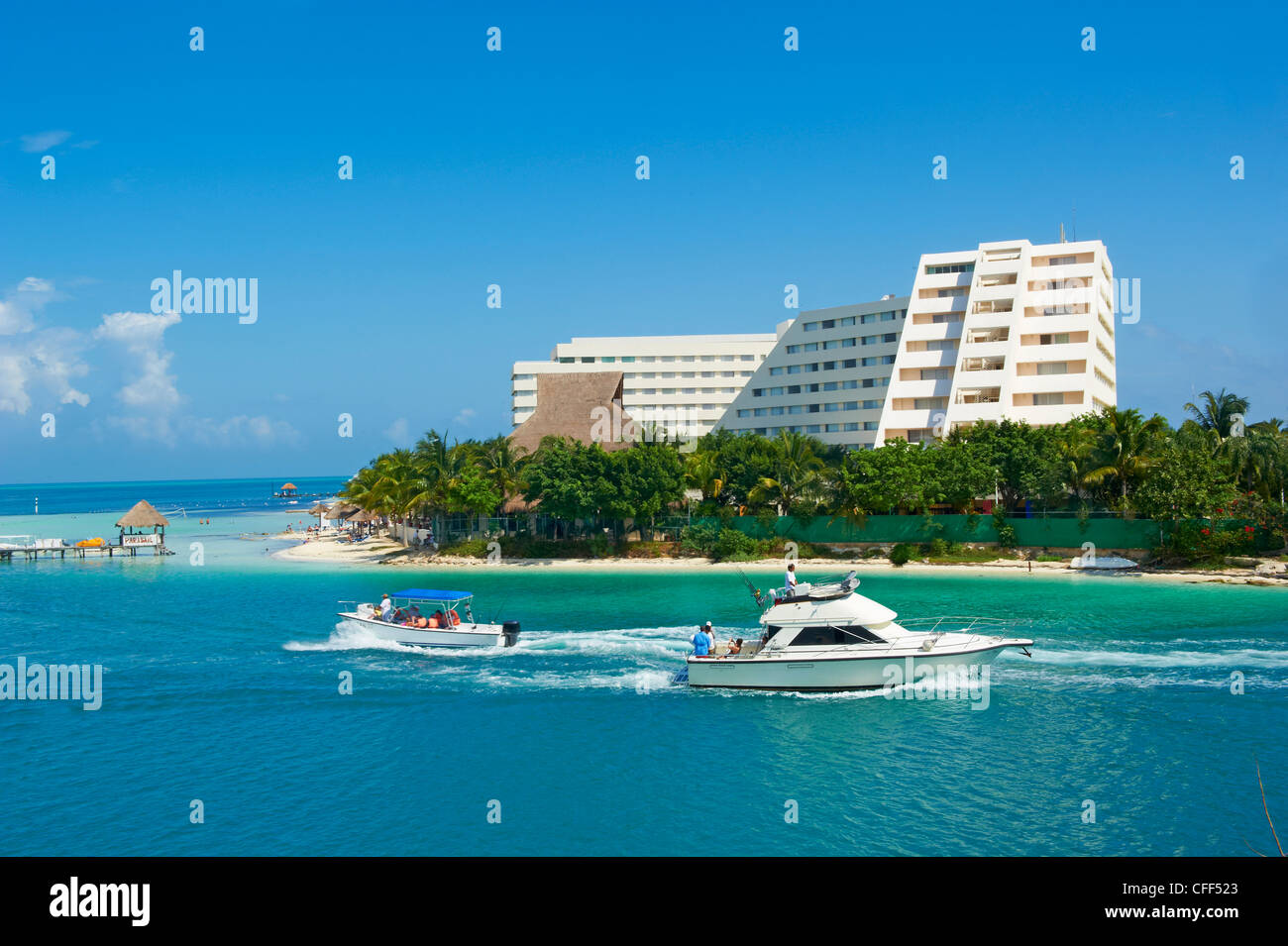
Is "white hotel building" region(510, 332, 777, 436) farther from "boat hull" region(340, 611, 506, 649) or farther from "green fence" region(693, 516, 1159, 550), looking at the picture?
"boat hull" region(340, 611, 506, 649)

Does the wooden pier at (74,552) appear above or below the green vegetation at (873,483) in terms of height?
below

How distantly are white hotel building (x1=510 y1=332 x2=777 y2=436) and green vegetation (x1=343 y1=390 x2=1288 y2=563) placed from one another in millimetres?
Answer: 44206

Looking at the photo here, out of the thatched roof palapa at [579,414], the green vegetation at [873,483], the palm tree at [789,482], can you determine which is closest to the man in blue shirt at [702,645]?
the green vegetation at [873,483]

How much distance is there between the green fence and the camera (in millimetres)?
55781

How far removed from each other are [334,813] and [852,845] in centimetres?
1079

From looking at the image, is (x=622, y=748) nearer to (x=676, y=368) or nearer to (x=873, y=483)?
(x=873, y=483)

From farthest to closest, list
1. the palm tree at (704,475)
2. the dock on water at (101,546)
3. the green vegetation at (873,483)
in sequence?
the dock on water at (101,546) → the palm tree at (704,475) → the green vegetation at (873,483)

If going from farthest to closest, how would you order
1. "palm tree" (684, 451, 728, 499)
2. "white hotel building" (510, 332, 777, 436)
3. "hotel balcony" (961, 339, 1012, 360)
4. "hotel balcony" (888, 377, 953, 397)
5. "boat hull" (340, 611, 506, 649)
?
"white hotel building" (510, 332, 777, 436), "hotel balcony" (888, 377, 953, 397), "hotel balcony" (961, 339, 1012, 360), "palm tree" (684, 451, 728, 499), "boat hull" (340, 611, 506, 649)

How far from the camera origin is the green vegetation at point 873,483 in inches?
2067

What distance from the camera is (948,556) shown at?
59.3m

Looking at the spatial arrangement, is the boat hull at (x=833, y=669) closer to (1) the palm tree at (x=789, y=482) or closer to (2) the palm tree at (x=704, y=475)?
(1) the palm tree at (x=789, y=482)

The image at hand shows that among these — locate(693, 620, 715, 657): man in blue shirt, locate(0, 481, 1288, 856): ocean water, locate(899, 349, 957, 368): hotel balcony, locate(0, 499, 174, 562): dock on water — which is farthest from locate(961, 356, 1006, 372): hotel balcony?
locate(0, 499, 174, 562): dock on water

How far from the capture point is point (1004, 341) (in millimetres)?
77625

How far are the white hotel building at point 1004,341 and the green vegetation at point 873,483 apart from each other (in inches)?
289
